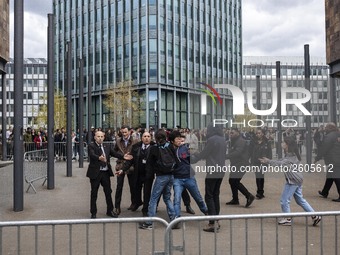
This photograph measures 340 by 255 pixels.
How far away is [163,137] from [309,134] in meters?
9.29

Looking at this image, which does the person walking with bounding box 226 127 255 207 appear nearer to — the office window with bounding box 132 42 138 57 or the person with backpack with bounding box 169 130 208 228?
the person with backpack with bounding box 169 130 208 228

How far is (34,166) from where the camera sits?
1227 cm

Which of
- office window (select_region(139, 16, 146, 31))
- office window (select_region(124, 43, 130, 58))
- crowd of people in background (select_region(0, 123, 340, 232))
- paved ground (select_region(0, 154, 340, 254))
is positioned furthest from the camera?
office window (select_region(124, 43, 130, 58))

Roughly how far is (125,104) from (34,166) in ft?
134

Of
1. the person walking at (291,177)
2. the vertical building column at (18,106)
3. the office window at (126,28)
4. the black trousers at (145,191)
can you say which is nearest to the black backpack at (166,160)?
the black trousers at (145,191)

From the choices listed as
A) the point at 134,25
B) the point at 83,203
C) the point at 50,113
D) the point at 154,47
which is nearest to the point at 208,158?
the point at 83,203

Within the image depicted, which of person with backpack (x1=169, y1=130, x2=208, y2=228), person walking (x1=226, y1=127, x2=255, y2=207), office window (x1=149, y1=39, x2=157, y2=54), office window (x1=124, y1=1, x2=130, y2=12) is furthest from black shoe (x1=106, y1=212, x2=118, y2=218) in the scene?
office window (x1=124, y1=1, x2=130, y2=12)

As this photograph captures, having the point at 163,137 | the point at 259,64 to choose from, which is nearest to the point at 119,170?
the point at 163,137

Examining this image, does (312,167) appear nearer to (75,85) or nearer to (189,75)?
(189,75)

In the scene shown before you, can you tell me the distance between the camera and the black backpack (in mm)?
7172

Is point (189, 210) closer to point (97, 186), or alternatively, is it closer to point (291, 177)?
→ point (97, 186)

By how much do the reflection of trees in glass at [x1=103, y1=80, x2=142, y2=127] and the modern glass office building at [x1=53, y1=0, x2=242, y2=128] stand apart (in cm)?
109

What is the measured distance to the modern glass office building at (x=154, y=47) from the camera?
5456cm

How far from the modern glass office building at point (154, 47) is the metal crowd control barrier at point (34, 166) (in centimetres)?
3586
